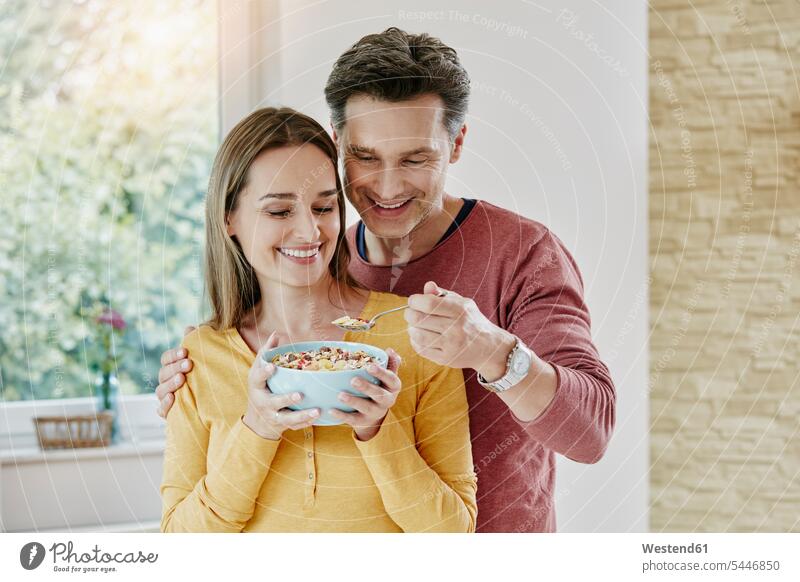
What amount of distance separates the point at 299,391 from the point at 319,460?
0.09 m

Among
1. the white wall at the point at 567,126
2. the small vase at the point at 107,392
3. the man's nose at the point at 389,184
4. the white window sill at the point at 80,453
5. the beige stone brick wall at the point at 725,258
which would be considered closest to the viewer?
the man's nose at the point at 389,184

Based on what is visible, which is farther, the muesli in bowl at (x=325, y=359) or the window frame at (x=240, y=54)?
the window frame at (x=240, y=54)

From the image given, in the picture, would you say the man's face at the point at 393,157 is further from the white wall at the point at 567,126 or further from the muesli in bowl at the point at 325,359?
the muesli in bowl at the point at 325,359

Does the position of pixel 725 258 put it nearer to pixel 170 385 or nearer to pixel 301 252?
pixel 301 252

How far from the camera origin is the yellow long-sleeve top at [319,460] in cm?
78

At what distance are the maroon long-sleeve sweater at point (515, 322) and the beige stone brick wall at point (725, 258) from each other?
689 mm

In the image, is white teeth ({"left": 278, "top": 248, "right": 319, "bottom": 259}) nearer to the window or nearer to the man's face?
the man's face

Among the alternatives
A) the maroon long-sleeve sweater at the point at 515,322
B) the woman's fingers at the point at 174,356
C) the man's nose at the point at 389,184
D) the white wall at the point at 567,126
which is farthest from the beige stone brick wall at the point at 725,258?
the woman's fingers at the point at 174,356

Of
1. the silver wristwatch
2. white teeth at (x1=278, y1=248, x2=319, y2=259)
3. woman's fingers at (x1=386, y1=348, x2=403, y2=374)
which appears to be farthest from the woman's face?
the silver wristwatch

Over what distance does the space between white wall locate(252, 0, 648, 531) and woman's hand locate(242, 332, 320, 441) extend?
0.22 m

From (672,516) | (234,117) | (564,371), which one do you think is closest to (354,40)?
(234,117)

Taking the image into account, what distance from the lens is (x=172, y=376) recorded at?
84 cm

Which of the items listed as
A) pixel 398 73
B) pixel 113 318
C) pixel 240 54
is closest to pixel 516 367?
pixel 398 73
